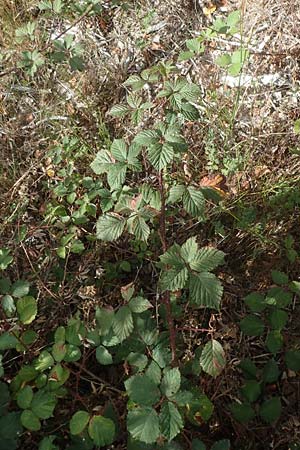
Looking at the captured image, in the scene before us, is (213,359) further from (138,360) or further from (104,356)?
(104,356)

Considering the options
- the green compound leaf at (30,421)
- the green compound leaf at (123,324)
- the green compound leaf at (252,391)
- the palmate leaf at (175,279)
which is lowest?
the green compound leaf at (252,391)

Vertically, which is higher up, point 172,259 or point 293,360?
point 172,259

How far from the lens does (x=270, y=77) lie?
2650 millimetres

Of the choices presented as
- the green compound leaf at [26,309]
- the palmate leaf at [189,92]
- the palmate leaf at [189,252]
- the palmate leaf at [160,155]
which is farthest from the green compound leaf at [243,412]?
the palmate leaf at [189,92]

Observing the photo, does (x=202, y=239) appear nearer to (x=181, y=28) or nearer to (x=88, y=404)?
(x=88, y=404)

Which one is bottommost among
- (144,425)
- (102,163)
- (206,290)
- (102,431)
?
(102,431)

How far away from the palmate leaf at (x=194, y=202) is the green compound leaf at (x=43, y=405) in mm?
662

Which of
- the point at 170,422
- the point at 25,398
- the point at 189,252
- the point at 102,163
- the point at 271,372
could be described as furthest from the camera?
the point at 271,372

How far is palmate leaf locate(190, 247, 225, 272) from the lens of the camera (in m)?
1.42

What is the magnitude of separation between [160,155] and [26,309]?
2.16 ft

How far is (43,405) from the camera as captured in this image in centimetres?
155

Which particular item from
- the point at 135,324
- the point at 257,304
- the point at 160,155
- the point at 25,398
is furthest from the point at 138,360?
the point at 160,155

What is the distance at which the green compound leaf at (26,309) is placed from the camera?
1.72 meters

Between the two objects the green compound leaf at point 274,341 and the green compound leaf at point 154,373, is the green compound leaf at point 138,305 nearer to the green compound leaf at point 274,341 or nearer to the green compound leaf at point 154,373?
the green compound leaf at point 154,373
